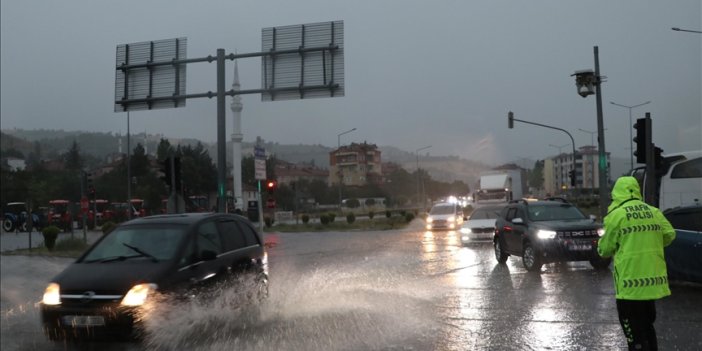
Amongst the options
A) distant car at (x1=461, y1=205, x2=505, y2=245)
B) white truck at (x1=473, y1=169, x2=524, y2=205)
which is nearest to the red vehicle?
white truck at (x1=473, y1=169, x2=524, y2=205)

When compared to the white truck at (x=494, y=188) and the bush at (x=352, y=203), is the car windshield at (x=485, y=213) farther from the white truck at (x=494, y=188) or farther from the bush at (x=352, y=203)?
the bush at (x=352, y=203)

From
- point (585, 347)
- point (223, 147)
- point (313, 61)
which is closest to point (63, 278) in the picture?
point (585, 347)

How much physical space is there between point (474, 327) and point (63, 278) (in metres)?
4.91

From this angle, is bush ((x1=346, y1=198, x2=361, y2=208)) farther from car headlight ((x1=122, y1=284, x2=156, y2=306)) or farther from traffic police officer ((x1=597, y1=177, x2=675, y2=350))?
traffic police officer ((x1=597, y1=177, x2=675, y2=350))

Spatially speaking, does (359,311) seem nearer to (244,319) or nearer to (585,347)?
(244,319)

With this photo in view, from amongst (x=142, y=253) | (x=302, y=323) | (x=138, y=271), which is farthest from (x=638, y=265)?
(x=142, y=253)

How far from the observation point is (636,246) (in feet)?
17.4

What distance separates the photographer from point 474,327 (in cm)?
780

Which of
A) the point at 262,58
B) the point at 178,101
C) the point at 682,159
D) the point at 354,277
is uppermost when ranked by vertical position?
the point at 262,58

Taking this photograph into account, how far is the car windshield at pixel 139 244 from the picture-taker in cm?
765

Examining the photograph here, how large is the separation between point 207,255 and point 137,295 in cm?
121

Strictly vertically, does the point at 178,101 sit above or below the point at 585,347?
above

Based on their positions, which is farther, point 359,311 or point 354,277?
point 354,277

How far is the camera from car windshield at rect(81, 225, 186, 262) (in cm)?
765
